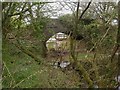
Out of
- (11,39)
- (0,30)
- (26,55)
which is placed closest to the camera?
(0,30)

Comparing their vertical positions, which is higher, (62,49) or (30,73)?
(62,49)

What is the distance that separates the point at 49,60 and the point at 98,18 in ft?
1.85

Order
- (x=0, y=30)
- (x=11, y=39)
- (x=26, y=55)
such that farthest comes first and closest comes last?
(x=26, y=55), (x=11, y=39), (x=0, y=30)

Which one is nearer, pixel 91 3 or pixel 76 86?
pixel 91 3

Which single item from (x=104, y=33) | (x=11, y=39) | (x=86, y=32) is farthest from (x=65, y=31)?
(x=11, y=39)

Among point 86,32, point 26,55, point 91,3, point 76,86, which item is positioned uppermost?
point 91,3

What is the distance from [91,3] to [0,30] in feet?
2.47

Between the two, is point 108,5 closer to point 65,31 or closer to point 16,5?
point 65,31

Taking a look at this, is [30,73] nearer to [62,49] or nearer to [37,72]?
[37,72]

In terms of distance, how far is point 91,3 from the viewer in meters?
2.05

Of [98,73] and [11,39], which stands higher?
[11,39]

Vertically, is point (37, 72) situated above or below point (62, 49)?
below

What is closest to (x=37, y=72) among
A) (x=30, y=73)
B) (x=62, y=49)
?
(x=30, y=73)

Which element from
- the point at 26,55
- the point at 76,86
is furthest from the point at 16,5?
the point at 76,86
